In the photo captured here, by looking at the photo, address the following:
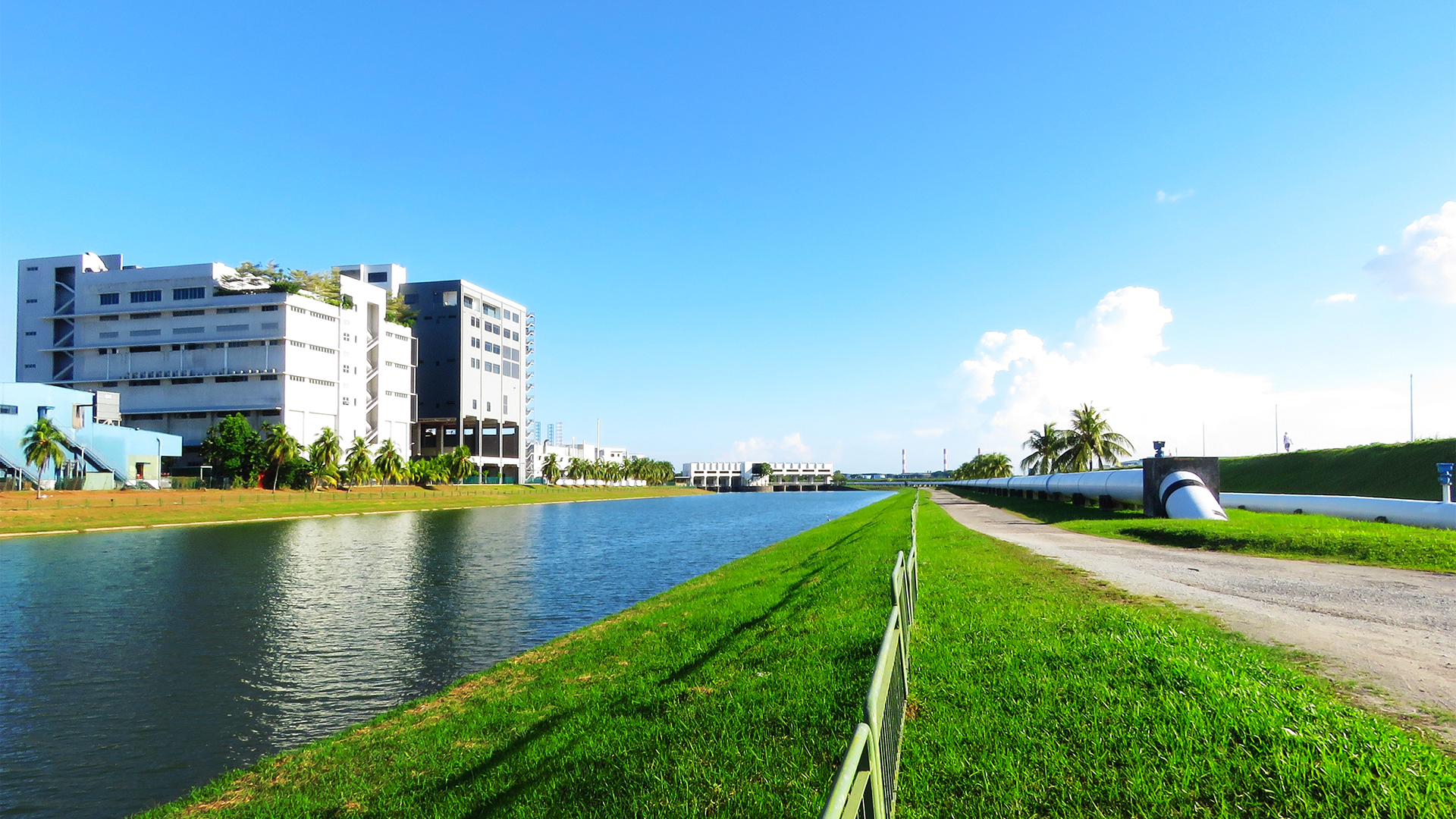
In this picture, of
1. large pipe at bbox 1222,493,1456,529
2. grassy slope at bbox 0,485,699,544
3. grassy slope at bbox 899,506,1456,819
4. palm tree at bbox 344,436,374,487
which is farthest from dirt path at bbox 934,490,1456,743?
palm tree at bbox 344,436,374,487

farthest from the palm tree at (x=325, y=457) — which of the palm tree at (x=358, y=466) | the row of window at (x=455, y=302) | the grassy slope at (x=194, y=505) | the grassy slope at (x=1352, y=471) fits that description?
the grassy slope at (x=1352, y=471)

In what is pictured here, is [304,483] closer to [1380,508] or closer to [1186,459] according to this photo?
[1186,459]

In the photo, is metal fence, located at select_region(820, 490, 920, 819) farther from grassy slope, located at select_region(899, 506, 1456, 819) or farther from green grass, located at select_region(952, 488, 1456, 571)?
green grass, located at select_region(952, 488, 1456, 571)

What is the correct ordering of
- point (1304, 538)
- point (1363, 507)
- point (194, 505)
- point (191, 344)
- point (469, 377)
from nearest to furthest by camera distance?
1. point (1304, 538)
2. point (1363, 507)
3. point (194, 505)
4. point (191, 344)
5. point (469, 377)

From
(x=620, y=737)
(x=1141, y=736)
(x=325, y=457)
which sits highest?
(x=325, y=457)

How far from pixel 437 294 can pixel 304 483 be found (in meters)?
58.8

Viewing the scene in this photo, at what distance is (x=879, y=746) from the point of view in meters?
4.24

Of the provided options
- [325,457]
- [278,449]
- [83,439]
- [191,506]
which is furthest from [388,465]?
[191,506]

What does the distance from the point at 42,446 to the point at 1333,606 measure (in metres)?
89.0

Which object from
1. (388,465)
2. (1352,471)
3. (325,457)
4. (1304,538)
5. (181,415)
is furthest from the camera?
(388,465)

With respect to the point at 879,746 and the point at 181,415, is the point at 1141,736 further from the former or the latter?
the point at 181,415

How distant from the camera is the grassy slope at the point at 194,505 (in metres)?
47.3

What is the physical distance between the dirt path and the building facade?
127213 mm

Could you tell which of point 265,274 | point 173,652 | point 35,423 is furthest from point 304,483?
point 173,652
